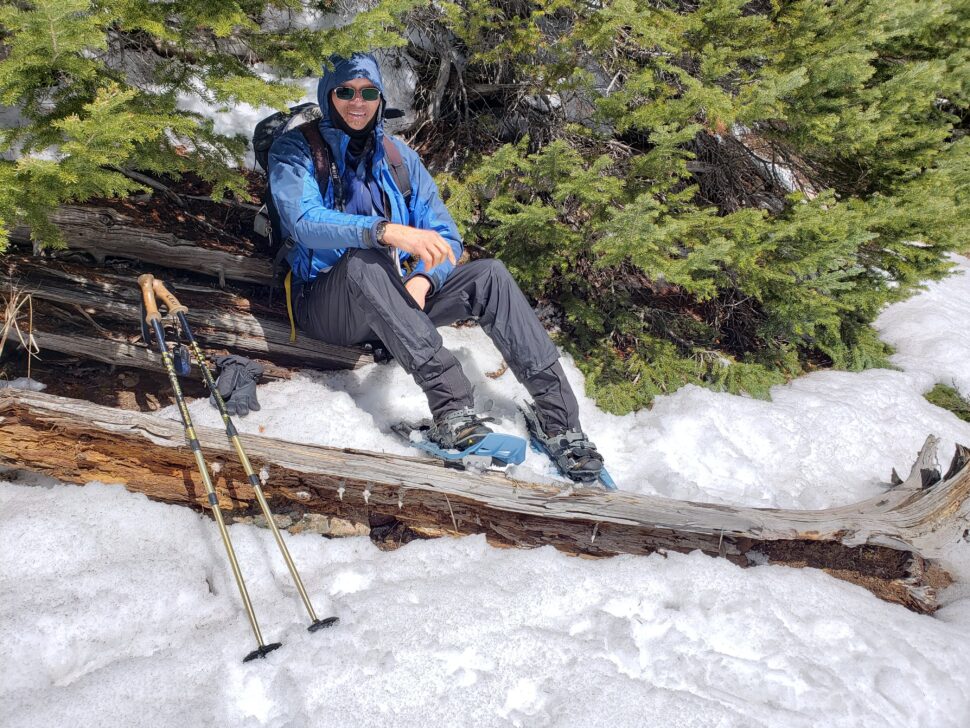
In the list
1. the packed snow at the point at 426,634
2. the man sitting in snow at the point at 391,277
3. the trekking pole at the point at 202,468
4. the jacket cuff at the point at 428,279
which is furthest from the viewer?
the jacket cuff at the point at 428,279

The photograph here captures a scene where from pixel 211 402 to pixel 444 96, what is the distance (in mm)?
3863

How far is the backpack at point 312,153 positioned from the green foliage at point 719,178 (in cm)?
100

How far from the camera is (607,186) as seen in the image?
177 inches

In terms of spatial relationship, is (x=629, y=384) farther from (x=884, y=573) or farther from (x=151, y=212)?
(x=151, y=212)

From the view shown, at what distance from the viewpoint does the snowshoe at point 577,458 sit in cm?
386

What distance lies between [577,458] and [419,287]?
1596 millimetres

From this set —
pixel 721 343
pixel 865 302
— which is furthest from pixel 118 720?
pixel 865 302

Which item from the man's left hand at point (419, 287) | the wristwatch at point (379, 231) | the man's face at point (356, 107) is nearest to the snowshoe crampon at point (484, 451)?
the man's left hand at point (419, 287)

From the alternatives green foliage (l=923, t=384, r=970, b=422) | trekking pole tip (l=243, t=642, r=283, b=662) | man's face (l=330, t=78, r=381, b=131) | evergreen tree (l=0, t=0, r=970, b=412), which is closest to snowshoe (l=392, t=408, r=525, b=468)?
trekking pole tip (l=243, t=642, r=283, b=662)

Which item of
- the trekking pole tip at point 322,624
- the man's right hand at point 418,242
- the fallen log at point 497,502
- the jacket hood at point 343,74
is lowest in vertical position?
the trekking pole tip at point 322,624

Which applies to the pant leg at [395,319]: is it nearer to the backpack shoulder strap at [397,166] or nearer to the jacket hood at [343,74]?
the backpack shoulder strap at [397,166]

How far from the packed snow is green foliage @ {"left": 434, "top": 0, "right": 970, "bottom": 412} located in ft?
7.35

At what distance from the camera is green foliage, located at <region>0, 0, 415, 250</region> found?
2.45 m

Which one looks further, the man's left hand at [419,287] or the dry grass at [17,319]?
the man's left hand at [419,287]
